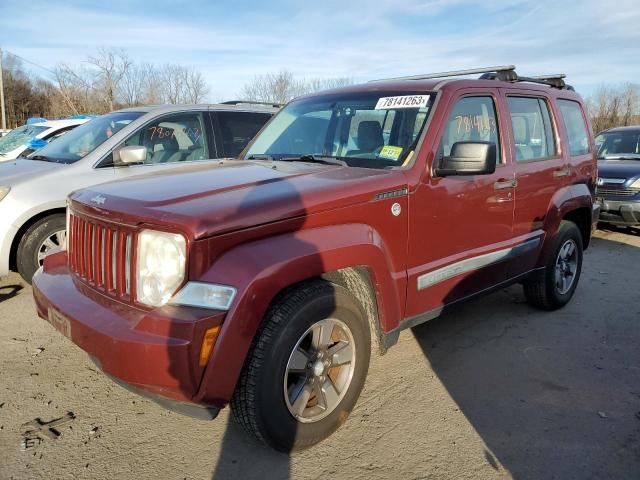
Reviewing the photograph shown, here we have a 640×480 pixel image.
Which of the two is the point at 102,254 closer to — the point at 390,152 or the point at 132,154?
the point at 390,152

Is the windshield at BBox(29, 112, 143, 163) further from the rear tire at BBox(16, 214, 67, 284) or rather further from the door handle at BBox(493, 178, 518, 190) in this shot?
the door handle at BBox(493, 178, 518, 190)

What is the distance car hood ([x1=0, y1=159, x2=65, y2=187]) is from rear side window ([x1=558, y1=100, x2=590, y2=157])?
4.82 meters

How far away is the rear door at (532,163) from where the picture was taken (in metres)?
3.96

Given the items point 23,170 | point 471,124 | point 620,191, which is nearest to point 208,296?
point 471,124

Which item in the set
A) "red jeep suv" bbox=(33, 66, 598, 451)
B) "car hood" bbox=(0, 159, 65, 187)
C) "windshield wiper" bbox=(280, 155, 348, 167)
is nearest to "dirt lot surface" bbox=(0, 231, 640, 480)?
"red jeep suv" bbox=(33, 66, 598, 451)

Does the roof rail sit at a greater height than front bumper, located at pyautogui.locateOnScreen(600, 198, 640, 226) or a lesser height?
greater

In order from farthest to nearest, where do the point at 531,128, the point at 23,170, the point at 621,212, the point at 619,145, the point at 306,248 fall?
1. the point at 619,145
2. the point at 621,212
3. the point at 23,170
4. the point at 531,128
5. the point at 306,248

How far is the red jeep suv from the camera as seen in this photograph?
222 centimetres

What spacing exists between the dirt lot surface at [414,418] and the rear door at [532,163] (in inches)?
31.9

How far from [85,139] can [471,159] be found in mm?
4351

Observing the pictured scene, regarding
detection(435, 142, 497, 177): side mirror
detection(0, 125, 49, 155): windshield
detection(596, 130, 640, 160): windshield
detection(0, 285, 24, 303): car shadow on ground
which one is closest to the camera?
detection(435, 142, 497, 177): side mirror

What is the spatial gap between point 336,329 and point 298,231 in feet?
1.98

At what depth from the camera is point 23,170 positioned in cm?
507

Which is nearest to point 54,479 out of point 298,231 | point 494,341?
point 298,231
